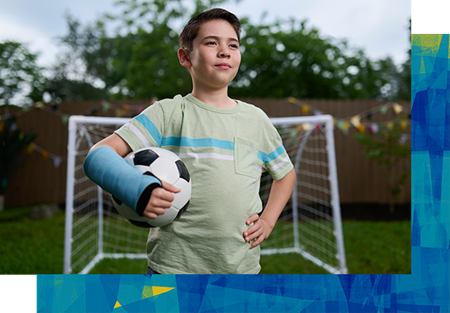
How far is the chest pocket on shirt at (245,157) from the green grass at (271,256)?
6.85 ft

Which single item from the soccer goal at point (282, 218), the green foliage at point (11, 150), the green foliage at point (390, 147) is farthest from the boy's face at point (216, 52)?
the green foliage at point (11, 150)

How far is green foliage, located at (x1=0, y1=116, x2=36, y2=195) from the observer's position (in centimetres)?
575

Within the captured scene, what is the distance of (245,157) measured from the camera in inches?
44.1

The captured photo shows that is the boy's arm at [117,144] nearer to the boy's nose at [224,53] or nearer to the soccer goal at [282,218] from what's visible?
the boy's nose at [224,53]

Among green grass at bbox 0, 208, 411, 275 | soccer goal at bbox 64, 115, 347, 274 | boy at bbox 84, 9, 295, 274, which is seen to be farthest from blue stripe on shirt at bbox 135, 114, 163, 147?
green grass at bbox 0, 208, 411, 275

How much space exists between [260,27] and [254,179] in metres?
8.07

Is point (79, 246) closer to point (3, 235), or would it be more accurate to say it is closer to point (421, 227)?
point (3, 235)

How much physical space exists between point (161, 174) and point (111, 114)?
5.61 m

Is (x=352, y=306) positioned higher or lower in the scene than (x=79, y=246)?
higher

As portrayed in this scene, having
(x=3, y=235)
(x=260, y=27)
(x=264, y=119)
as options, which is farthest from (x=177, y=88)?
(x=264, y=119)

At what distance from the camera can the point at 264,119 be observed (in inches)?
46.6

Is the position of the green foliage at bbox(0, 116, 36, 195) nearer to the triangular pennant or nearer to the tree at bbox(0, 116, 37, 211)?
the tree at bbox(0, 116, 37, 211)

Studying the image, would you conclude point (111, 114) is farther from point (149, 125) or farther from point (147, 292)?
point (147, 292)

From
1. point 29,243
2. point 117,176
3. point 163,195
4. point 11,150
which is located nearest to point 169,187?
point 163,195
